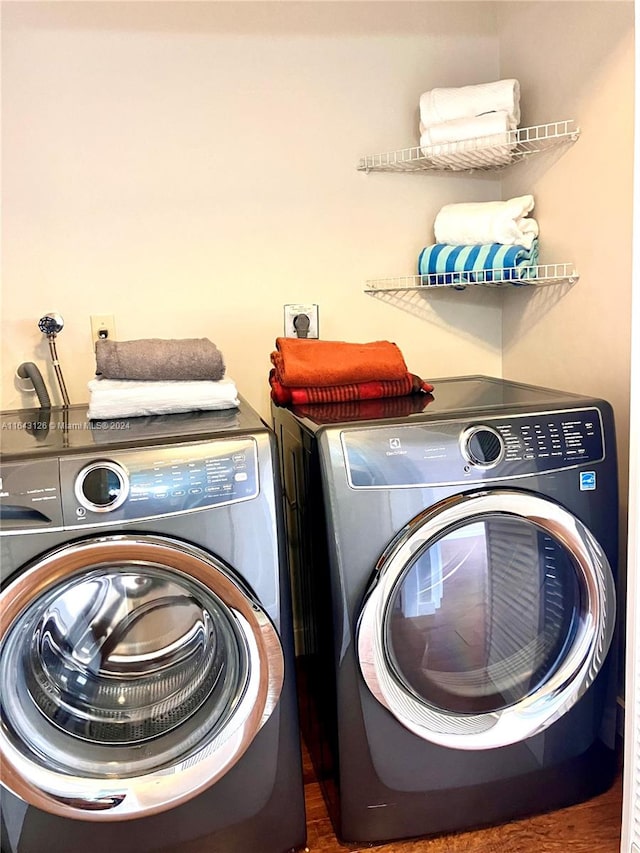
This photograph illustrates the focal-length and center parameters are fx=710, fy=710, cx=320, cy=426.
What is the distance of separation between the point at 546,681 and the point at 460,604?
0.27 metres

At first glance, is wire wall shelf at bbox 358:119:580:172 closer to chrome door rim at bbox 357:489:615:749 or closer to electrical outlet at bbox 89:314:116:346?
electrical outlet at bbox 89:314:116:346

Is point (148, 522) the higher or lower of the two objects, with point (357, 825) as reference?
higher

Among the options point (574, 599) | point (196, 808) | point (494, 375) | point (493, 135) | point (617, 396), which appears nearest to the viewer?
point (196, 808)

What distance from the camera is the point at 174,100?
1948 mm

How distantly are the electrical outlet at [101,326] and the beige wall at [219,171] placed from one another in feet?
0.07

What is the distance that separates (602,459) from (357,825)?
934mm

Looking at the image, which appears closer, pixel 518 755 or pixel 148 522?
pixel 148 522

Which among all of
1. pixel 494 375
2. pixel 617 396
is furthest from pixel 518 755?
pixel 494 375

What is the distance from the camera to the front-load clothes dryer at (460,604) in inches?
55.0

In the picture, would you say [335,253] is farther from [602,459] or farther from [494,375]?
[602,459]

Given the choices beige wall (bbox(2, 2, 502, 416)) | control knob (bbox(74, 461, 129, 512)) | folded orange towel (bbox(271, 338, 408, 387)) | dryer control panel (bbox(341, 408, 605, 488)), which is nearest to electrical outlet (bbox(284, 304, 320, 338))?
beige wall (bbox(2, 2, 502, 416))

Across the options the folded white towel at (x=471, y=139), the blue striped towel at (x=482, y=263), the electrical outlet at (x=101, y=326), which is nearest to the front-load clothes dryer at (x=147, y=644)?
the electrical outlet at (x=101, y=326)

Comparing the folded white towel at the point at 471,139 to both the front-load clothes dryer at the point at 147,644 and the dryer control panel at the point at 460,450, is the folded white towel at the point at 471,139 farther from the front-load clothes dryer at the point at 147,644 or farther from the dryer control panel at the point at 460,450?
the front-load clothes dryer at the point at 147,644

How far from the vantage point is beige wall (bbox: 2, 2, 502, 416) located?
1882mm
